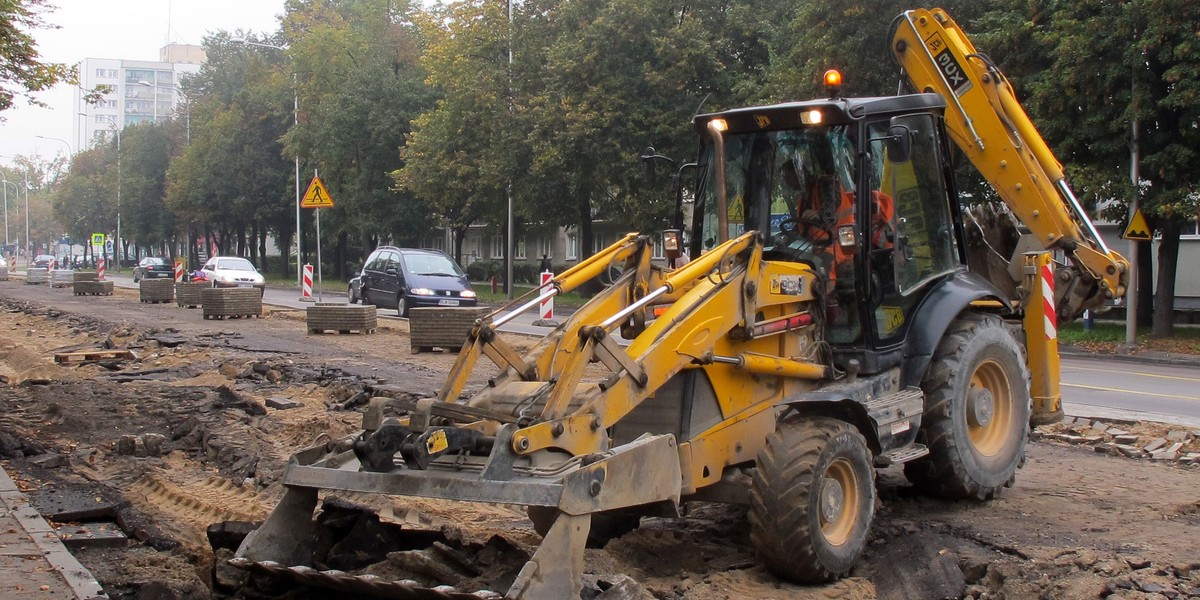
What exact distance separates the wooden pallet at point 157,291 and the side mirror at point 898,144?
33.0 m

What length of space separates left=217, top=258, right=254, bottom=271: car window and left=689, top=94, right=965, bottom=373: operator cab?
113ft

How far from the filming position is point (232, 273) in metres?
39.1

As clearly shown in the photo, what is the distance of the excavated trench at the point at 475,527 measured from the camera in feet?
19.0

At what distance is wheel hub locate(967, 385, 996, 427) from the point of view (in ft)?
25.5

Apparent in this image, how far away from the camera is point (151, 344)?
20812mm

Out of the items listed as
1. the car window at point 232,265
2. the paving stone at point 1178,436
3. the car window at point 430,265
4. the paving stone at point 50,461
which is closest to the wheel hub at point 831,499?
the paving stone at point 1178,436

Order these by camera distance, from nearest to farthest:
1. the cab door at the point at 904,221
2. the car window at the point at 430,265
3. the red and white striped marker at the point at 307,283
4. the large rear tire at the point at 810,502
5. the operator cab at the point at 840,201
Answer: the large rear tire at the point at 810,502 < the operator cab at the point at 840,201 < the cab door at the point at 904,221 < the car window at the point at 430,265 < the red and white striped marker at the point at 307,283

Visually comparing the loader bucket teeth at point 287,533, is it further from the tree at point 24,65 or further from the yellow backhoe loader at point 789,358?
the tree at point 24,65

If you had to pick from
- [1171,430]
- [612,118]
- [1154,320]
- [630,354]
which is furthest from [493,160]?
[630,354]

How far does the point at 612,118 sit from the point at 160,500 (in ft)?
83.4

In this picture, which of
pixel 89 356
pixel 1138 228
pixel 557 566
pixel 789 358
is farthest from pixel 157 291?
pixel 557 566

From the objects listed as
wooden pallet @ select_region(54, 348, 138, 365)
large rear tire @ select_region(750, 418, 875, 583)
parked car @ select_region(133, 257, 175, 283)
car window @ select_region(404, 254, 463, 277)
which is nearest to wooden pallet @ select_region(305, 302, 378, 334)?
wooden pallet @ select_region(54, 348, 138, 365)

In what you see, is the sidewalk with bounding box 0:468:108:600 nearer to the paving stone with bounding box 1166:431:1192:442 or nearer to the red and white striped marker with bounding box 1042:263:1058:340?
the red and white striped marker with bounding box 1042:263:1058:340

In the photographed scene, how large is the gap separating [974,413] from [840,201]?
1858 mm
